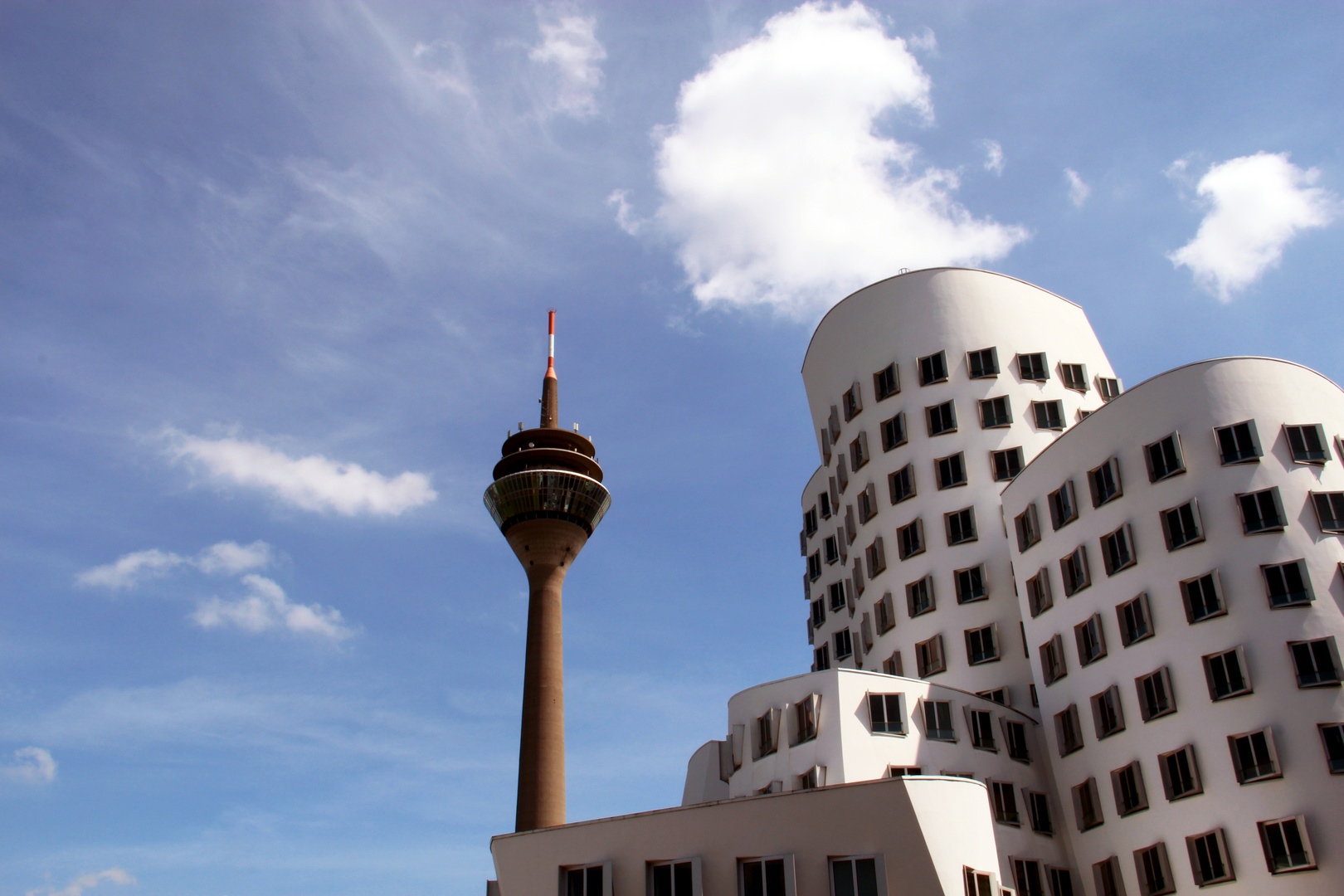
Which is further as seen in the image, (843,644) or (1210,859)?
(843,644)

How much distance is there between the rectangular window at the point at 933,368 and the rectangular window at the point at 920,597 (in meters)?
8.93

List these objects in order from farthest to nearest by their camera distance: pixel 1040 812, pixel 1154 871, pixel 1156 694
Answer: pixel 1040 812, pixel 1156 694, pixel 1154 871

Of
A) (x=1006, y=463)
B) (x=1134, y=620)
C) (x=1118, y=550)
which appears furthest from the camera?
(x=1006, y=463)

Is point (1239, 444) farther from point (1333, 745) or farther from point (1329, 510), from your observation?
point (1333, 745)

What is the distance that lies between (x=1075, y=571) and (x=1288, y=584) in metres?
7.39

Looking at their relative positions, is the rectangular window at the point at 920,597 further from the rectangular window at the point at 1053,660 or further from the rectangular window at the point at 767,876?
the rectangular window at the point at 767,876

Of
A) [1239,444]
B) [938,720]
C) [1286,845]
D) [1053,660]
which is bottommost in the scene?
[1286,845]

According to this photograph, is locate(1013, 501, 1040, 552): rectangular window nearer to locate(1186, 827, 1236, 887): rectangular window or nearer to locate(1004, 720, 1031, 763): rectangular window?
locate(1004, 720, 1031, 763): rectangular window

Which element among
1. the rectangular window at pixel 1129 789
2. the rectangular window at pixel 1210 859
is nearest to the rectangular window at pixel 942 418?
the rectangular window at pixel 1129 789

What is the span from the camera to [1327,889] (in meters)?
29.9

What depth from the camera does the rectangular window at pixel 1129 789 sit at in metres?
34.7

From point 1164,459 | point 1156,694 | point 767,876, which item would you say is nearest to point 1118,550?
point 1164,459

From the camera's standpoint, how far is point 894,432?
162 feet

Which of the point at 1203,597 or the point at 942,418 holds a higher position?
the point at 942,418
